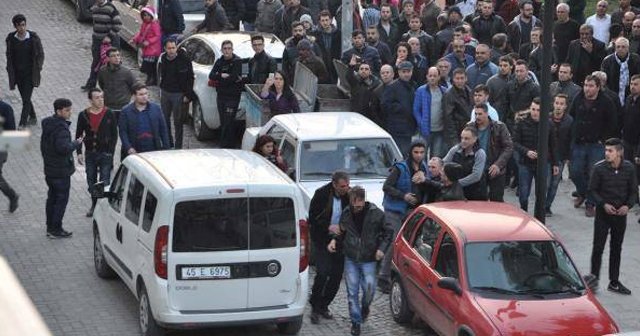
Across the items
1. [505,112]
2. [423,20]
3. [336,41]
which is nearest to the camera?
[505,112]

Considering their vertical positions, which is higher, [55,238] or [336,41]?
[336,41]

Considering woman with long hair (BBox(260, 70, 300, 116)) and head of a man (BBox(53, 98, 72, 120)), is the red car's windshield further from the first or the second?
woman with long hair (BBox(260, 70, 300, 116))

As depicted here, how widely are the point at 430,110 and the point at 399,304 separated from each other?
495 centimetres

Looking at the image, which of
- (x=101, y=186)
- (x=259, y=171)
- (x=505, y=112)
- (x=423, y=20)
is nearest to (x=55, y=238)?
(x=101, y=186)

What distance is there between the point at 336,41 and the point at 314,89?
3.03 metres

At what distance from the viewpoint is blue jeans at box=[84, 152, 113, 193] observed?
56.2 ft

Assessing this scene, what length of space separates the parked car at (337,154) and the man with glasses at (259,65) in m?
3.75

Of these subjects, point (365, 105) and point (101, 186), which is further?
point (365, 105)

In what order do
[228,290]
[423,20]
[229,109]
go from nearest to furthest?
[228,290] < [229,109] < [423,20]

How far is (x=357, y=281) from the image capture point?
13.4 metres

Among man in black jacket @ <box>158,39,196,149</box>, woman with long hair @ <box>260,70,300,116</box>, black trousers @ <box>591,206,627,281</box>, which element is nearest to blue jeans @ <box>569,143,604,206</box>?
black trousers @ <box>591,206,627,281</box>

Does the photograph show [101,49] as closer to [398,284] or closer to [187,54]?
[187,54]

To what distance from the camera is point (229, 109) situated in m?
20.0

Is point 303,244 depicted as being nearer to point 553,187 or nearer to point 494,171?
point 494,171
